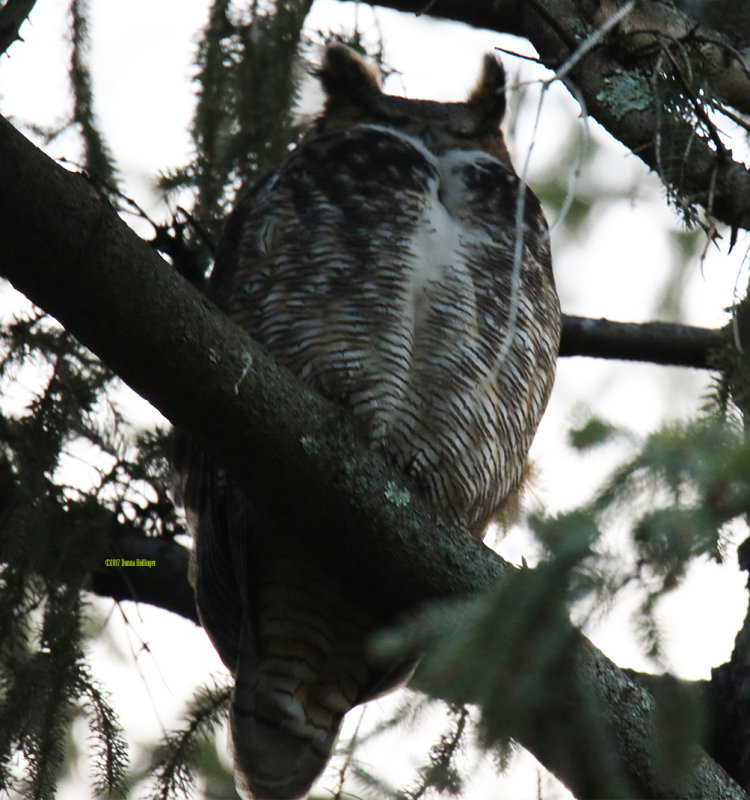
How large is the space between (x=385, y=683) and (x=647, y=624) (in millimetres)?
1314

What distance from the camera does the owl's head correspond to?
9.23ft

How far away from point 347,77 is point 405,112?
202mm

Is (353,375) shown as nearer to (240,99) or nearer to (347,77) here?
(240,99)

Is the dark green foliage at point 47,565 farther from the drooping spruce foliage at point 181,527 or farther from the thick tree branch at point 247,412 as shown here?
the thick tree branch at point 247,412

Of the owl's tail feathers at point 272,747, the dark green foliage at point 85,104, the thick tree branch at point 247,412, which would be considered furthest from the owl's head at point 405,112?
the owl's tail feathers at point 272,747

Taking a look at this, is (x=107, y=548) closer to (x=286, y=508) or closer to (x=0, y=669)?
(x=0, y=669)

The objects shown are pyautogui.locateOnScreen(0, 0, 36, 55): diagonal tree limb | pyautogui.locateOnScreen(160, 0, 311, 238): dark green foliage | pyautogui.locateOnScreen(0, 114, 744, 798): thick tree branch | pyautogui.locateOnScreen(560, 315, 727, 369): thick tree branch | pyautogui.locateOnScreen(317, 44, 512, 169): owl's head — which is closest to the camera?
pyautogui.locateOnScreen(0, 114, 744, 798): thick tree branch

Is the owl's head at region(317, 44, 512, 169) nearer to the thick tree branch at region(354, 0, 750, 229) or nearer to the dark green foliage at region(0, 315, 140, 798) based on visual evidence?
the thick tree branch at region(354, 0, 750, 229)

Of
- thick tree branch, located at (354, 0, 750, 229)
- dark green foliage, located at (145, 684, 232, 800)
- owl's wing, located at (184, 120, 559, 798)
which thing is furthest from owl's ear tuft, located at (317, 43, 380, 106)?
dark green foliage, located at (145, 684, 232, 800)

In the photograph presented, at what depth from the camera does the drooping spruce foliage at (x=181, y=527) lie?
38.7 inches

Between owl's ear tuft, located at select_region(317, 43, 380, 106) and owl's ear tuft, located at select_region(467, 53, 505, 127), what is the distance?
283 millimetres

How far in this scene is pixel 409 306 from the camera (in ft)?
7.13

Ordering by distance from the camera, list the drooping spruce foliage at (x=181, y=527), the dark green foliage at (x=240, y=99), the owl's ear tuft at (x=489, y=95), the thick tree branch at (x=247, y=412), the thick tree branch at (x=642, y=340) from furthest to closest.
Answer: the owl's ear tuft at (x=489, y=95) → the thick tree branch at (x=642, y=340) → the dark green foliage at (x=240, y=99) → the thick tree branch at (x=247, y=412) → the drooping spruce foliage at (x=181, y=527)

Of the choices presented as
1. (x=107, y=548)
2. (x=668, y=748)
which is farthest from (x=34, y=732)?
(x=668, y=748)
